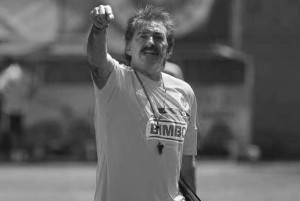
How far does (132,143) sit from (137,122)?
4.0 inches

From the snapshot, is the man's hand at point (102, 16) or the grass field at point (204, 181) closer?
the man's hand at point (102, 16)

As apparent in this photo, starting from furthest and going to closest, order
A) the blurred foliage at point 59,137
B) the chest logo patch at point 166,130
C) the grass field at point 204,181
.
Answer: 1. the blurred foliage at point 59,137
2. the grass field at point 204,181
3. the chest logo patch at point 166,130

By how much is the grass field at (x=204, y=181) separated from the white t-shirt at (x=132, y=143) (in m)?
7.49

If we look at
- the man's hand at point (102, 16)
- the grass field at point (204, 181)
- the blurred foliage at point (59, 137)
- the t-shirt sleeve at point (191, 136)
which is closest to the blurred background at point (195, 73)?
the blurred foliage at point (59, 137)

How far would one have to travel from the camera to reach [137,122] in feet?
14.3

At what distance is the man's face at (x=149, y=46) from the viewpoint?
442 centimetres

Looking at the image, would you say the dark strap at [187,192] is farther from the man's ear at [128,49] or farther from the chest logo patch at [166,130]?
the man's ear at [128,49]

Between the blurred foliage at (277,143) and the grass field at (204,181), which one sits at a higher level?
the grass field at (204,181)

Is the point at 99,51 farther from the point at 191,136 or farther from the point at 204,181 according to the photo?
the point at 204,181

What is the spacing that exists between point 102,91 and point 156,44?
0.36 m

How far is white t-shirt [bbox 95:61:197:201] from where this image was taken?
14.3 feet

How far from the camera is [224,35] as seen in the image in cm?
2245

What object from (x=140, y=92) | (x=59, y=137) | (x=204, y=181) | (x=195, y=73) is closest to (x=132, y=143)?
(x=140, y=92)

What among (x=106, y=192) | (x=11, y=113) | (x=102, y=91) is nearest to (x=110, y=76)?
(x=102, y=91)
